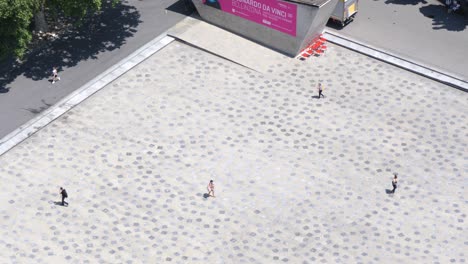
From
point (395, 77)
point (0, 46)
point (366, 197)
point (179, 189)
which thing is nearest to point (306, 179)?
point (366, 197)

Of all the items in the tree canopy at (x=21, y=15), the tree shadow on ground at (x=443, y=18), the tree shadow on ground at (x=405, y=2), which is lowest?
the tree shadow on ground at (x=443, y=18)

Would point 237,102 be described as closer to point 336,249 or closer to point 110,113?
point 110,113

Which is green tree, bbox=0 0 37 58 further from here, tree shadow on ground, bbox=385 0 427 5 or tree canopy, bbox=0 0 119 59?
tree shadow on ground, bbox=385 0 427 5

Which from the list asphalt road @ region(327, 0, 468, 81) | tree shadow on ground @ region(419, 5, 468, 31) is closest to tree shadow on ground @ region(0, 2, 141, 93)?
asphalt road @ region(327, 0, 468, 81)

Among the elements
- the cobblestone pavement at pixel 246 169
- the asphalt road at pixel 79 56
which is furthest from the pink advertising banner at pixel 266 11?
the asphalt road at pixel 79 56

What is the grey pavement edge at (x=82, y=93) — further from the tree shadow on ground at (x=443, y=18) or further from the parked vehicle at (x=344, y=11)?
the tree shadow on ground at (x=443, y=18)

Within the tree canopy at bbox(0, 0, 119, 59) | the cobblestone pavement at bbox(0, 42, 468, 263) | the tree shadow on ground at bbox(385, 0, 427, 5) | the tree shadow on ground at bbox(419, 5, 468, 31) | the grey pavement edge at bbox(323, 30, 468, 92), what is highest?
the tree canopy at bbox(0, 0, 119, 59)

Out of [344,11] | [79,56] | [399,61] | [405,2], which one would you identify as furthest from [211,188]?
[405,2]

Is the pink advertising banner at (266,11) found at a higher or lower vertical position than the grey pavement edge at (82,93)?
higher
